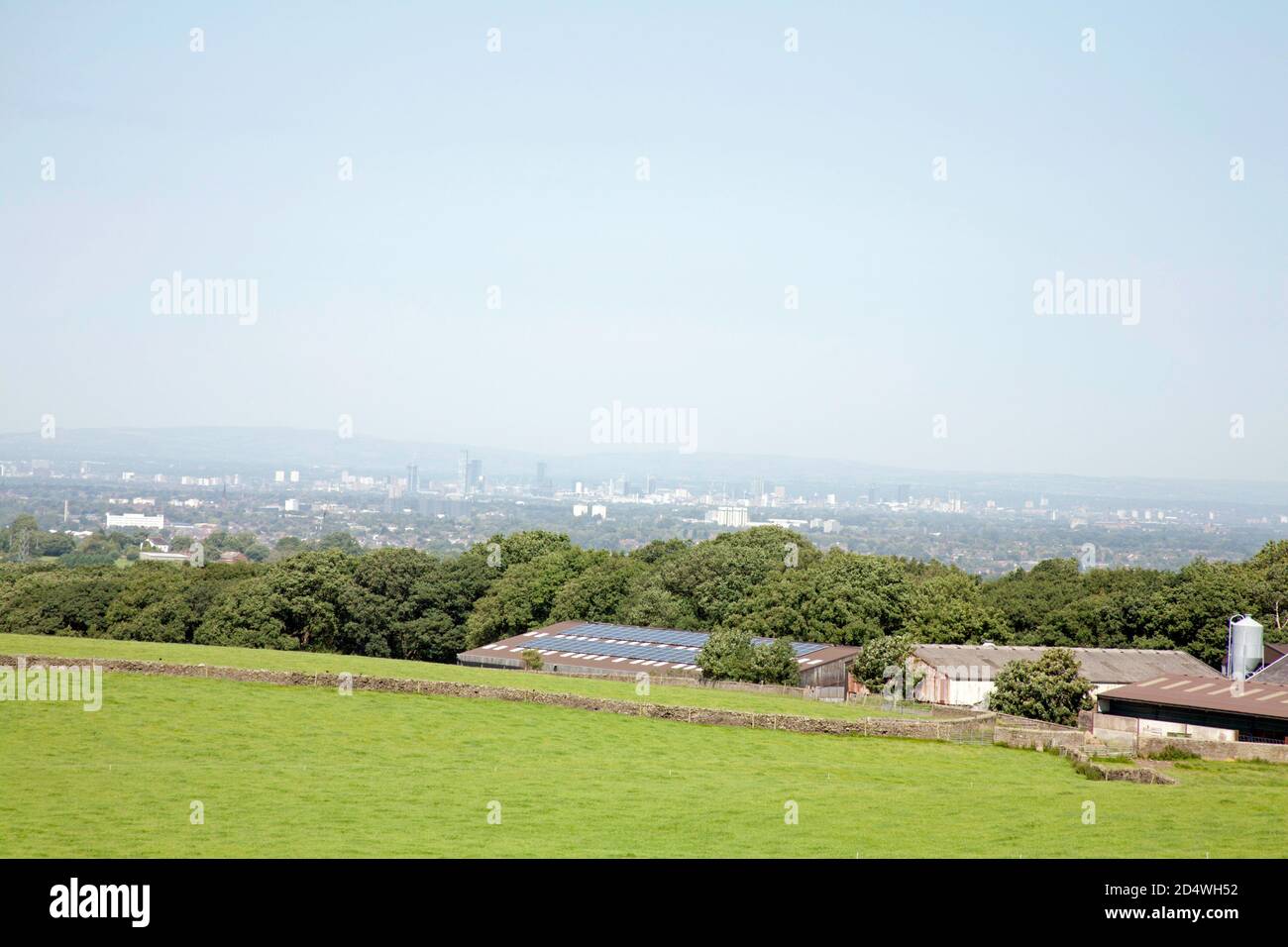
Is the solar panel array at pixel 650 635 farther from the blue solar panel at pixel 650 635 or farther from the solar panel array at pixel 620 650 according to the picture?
the solar panel array at pixel 620 650

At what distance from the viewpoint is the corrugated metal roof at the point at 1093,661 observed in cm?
5759

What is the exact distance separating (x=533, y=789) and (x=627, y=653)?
97.1 feet

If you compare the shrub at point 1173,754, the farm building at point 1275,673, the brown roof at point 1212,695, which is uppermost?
the brown roof at point 1212,695

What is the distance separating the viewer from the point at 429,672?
5047 centimetres

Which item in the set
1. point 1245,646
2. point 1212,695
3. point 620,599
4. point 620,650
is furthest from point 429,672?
point 1245,646

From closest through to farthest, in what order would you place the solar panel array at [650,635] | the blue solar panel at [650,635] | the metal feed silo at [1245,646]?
the metal feed silo at [1245,646] → the blue solar panel at [650,635] → the solar panel array at [650,635]

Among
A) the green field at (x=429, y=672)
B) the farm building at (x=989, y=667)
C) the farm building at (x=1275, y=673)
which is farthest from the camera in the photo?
the farm building at (x=989, y=667)

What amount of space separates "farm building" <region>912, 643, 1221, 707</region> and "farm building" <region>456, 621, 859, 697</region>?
380 centimetres

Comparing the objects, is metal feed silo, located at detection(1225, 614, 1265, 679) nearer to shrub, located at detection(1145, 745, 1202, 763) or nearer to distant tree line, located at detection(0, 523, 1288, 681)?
distant tree line, located at detection(0, 523, 1288, 681)

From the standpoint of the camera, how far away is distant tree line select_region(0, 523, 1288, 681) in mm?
66062

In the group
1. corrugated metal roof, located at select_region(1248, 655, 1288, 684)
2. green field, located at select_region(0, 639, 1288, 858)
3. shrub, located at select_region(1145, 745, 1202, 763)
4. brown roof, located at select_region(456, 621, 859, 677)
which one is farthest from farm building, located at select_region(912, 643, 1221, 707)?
green field, located at select_region(0, 639, 1288, 858)

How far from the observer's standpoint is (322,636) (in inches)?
2955

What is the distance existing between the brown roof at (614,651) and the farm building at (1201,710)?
13547mm

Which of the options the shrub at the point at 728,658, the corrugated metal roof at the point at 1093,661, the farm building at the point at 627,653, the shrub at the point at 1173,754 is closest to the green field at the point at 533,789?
the shrub at the point at 1173,754
